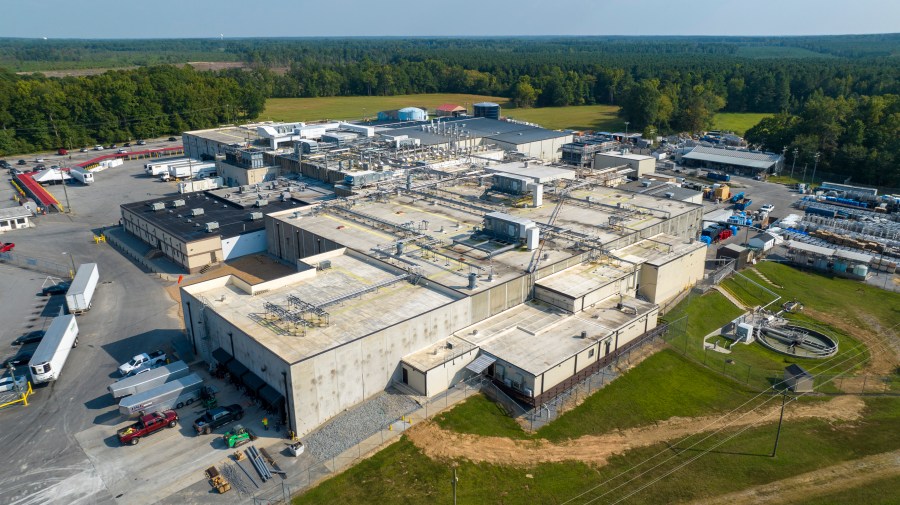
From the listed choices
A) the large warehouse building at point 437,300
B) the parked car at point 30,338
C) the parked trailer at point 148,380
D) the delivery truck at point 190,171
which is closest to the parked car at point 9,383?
the parked trailer at point 148,380

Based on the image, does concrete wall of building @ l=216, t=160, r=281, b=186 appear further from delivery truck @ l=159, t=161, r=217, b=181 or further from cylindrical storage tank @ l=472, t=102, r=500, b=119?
cylindrical storage tank @ l=472, t=102, r=500, b=119

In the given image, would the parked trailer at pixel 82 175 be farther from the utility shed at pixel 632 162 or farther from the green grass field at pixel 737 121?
the green grass field at pixel 737 121

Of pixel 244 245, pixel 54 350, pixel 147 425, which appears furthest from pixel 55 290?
pixel 147 425

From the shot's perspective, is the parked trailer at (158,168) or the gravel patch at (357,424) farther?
the parked trailer at (158,168)

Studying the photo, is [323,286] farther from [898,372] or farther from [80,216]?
[80,216]

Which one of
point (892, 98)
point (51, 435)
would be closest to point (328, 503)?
point (51, 435)

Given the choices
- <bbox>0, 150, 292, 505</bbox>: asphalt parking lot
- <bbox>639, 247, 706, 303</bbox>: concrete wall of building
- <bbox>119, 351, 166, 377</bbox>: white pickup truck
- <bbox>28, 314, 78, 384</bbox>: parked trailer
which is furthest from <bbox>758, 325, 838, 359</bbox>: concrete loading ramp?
<bbox>28, 314, 78, 384</bbox>: parked trailer

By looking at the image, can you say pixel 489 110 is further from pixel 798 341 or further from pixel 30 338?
pixel 30 338
